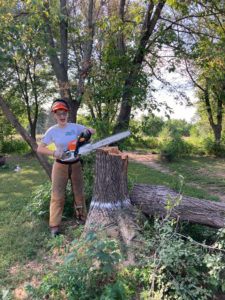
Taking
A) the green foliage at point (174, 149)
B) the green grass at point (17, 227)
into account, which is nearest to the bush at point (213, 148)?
the green foliage at point (174, 149)

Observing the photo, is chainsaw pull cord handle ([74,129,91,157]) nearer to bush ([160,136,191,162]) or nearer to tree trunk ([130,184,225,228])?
tree trunk ([130,184,225,228])

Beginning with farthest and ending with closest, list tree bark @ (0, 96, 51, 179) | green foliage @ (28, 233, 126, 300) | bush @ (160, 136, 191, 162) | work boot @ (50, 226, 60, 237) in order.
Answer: bush @ (160, 136, 191, 162) < tree bark @ (0, 96, 51, 179) < work boot @ (50, 226, 60, 237) < green foliage @ (28, 233, 126, 300)

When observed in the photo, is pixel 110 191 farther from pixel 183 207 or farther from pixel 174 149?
pixel 174 149

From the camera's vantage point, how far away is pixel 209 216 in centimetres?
365

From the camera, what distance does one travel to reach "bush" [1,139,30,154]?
1437 centimetres

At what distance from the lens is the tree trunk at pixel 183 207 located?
11.9 feet

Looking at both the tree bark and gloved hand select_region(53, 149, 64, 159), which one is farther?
the tree bark

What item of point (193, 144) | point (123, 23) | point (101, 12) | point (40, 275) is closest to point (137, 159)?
point (193, 144)

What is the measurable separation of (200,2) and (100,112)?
2964 mm

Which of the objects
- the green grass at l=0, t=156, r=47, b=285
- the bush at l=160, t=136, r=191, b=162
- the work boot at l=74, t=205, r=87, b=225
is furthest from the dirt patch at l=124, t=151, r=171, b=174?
the work boot at l=74, t=205, r=87, b=225

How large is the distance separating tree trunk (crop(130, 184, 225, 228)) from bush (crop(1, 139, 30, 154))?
36.3 feet

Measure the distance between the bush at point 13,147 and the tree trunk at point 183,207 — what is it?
36.3 feet

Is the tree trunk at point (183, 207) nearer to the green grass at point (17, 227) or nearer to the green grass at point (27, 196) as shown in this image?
the green grass at point (27, 196)

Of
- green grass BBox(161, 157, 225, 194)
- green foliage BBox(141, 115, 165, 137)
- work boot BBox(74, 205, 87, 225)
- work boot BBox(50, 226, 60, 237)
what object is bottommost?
green grass BBox(161, 157, 225, 194)
